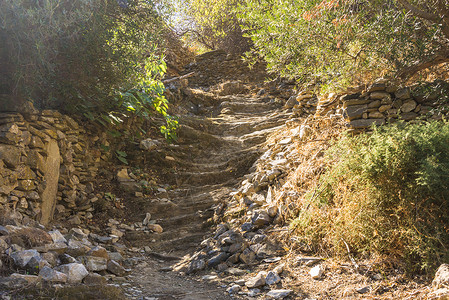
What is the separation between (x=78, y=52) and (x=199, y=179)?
3244mm

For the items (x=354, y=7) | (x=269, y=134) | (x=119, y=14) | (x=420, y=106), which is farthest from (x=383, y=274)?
(x=119, y=14)

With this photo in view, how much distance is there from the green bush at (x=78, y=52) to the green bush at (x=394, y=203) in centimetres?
391

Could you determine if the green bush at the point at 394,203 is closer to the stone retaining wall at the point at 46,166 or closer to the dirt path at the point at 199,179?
the dirt path at the point at 199,179

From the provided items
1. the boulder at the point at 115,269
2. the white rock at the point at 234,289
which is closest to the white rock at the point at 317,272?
the white rock at the point at 234,289

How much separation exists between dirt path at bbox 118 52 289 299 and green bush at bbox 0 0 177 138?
177cm

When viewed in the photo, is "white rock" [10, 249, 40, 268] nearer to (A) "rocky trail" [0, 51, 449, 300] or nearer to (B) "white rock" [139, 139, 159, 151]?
(A) "rocky trail" [0, 51, 449, 300]

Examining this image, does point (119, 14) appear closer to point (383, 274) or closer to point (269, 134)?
point (269, 134)

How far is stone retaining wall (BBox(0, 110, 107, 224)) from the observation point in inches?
163

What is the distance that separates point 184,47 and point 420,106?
1150 centimetres

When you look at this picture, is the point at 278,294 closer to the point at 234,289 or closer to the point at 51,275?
the point at 234,289

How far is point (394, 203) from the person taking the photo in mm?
3350

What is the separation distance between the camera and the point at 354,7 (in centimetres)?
475

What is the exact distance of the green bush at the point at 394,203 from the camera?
3061 millimetres

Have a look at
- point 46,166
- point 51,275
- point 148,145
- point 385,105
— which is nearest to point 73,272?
point 51,275
